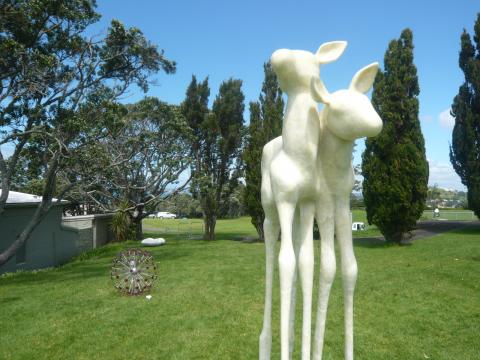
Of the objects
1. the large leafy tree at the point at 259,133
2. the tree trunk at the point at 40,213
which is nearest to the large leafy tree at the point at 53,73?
the tree trunk at the point at 40,213

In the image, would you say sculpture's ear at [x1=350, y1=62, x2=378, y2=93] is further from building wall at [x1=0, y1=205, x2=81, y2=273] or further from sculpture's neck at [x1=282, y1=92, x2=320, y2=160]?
building wall at [x1=0, y1=205, x2=81, y2=273]

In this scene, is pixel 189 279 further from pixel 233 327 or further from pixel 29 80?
pixel 29 80

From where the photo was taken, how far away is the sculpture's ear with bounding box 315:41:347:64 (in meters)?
3.38

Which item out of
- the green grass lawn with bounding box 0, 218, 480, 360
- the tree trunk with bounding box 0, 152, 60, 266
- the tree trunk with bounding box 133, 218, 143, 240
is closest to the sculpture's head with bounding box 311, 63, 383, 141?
the green grass lawn with bounding box 0, 218, 480, 360

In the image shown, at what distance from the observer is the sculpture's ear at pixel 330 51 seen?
3385mm

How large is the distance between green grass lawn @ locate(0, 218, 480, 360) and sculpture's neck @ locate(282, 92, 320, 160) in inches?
128

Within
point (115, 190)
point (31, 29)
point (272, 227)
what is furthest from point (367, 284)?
point (115, 190)

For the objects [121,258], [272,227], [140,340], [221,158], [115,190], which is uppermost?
[221,158]

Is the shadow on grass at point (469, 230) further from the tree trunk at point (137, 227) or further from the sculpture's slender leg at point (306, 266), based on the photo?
the sculpture's slender leg at point (306, 266)

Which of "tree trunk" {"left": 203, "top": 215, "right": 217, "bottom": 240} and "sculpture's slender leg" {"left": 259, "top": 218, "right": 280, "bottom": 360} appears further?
"tree trunk" {"left": 203, "top": 215, "right": 217, "bottom": 240}

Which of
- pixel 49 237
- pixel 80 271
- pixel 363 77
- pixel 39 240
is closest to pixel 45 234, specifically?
pixel 49 237

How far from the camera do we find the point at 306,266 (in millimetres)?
3322

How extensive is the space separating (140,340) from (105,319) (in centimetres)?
131

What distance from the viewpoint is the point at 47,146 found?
1162cm
